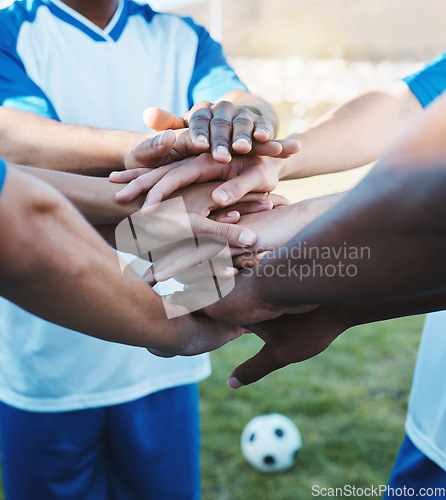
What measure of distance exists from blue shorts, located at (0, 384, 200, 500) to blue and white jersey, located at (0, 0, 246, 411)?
0.06 m

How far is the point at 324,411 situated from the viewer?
2.88 meters

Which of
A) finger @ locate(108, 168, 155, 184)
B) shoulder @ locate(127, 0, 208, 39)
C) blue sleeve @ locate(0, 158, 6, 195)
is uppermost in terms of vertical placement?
blue sleeve @ locate(0, 158, 6, 195)

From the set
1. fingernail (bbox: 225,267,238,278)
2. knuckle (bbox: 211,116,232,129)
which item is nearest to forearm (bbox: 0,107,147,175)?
knuckle (bbox: 211,116,232,129)

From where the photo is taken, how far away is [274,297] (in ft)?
3.35

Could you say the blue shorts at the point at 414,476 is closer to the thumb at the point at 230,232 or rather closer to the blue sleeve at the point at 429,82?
the thumb at the point at 230,232

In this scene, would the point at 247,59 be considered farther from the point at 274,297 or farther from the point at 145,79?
the point at 274,297

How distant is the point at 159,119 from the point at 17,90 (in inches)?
15.6

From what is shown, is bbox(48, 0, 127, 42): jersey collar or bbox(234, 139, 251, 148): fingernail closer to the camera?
bbox(234, 139, 251, 148): fingernail

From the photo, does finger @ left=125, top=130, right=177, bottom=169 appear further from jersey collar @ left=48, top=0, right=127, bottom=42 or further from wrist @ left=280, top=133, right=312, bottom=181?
Answer: jersey collar @ left=48, top=0, right=127, bottom=42

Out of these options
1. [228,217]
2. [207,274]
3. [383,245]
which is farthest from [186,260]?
[383,245]

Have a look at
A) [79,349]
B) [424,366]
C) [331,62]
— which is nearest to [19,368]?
[79,349]

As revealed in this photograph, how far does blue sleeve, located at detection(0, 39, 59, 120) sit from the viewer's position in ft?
4.85

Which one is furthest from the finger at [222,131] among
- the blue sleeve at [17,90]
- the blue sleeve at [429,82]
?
the blue sleeve at [429,82]

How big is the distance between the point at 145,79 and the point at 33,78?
32cm
